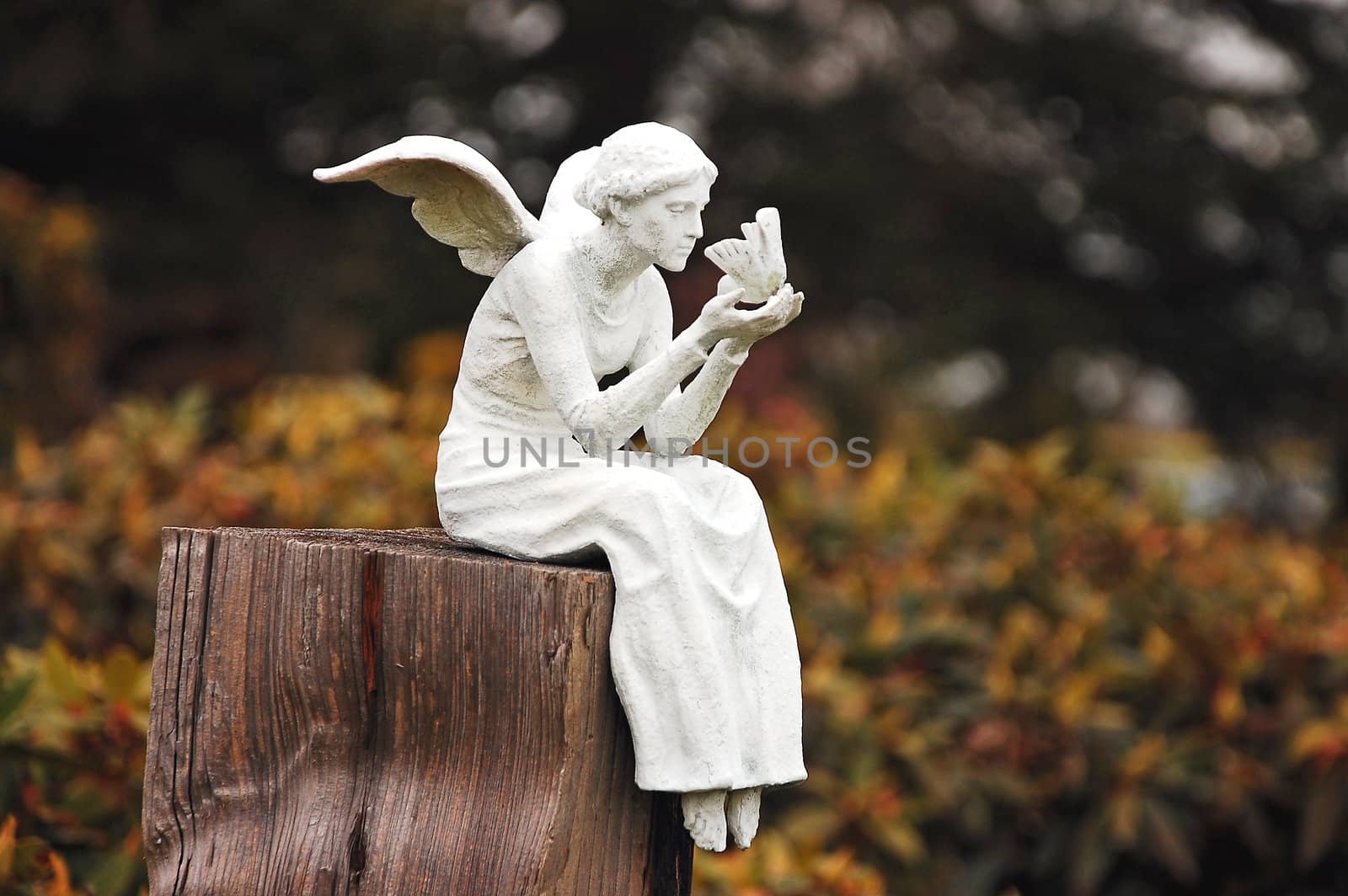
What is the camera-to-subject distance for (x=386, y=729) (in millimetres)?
2939

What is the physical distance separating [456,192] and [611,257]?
1.10 ft

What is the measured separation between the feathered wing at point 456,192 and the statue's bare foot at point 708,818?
116cm

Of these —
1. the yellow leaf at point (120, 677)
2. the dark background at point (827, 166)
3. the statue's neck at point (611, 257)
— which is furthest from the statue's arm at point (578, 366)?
the dark background at point (827, 166)

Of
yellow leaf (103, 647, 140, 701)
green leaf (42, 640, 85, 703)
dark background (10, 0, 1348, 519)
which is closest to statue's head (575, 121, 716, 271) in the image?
yellow leaf (103, 647, 140, 701)

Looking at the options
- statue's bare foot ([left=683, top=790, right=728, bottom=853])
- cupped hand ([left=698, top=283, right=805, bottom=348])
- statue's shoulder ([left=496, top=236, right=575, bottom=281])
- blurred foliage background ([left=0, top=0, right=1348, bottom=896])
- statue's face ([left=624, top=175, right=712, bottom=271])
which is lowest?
statue's bare foot ([left=683, top=790, right=728, bottom=853])

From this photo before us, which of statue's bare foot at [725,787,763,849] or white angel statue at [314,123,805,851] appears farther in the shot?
statue's bare foot at [725,787,763,849]

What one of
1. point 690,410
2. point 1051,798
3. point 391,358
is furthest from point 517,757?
point 391,358

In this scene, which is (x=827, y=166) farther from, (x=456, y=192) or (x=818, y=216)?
(x=456, y=192)

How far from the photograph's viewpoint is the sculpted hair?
280 centimetres

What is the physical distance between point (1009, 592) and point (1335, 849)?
131 cm

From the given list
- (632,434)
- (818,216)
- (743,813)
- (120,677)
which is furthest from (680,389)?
(818,216)

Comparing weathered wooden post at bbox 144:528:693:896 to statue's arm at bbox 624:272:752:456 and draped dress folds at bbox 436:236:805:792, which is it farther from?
statue's arm at bbox 624:272:752:456

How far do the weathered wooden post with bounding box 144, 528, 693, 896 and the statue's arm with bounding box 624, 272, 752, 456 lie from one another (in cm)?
40

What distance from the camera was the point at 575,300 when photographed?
116 inches
